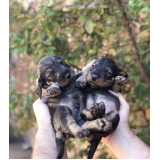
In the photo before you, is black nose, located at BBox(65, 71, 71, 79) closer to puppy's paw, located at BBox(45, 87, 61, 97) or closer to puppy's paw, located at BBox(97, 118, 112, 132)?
puppy's paw, located at BBox(45, 87, 61, 97)

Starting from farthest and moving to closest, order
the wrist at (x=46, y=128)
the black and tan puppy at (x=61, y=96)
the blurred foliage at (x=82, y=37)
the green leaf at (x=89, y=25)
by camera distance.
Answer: the blurred foliage at (x=82, y=37), the green leaf at (x=89, y=25), the wrist at (x=46, y=128), the black and tan puppy at (x=61, y=96)

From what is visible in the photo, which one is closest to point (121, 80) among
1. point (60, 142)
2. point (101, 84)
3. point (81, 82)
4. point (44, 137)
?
point (101, 84)

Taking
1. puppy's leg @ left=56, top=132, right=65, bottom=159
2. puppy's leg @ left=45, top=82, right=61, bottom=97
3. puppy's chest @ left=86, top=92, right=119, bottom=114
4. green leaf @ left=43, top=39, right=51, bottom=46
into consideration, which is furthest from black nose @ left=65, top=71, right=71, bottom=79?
green leaf @ left=43, top=39, right=51, bottom=46

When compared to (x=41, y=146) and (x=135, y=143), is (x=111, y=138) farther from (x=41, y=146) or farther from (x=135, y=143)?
(x=41, y=146)

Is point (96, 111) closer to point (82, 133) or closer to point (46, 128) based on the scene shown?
point (82, 133)

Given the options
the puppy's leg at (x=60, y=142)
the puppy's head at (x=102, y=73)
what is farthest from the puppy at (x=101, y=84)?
the puppy's leg at (x=60, y=142)

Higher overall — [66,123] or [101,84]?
[101,84]

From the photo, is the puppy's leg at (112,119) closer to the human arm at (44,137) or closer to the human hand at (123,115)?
the human hand at (123,115)
